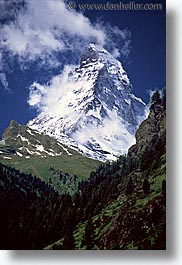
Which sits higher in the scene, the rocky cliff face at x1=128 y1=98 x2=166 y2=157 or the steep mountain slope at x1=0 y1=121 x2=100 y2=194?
the rocky cliff face at x1=128 y1=98 x2=166 y2=157

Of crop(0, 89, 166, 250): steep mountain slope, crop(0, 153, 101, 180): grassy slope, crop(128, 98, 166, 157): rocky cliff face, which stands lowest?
crop(0, 89, 166, 250): steep mountain slope

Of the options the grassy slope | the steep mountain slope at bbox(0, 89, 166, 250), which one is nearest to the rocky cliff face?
the steep mountain slope at bbox(0, 89, 166, 250)

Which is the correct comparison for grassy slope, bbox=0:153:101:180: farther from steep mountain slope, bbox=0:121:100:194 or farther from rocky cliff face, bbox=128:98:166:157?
rocky cliff face, bbox=128:98:166:157

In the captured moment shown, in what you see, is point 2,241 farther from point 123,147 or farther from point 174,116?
point 174,116

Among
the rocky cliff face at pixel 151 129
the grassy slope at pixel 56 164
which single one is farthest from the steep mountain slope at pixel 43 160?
the rocky cliff face at pixel 151 129

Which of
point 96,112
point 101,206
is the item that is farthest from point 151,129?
point 101,206

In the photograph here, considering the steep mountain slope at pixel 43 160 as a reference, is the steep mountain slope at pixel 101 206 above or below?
below

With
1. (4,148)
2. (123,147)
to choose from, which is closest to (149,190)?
(123,147)

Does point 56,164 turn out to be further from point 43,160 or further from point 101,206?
point 101,206

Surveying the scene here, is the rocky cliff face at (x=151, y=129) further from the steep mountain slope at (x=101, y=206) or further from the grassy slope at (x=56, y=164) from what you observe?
the grassy slope at (x=56, y=164)
